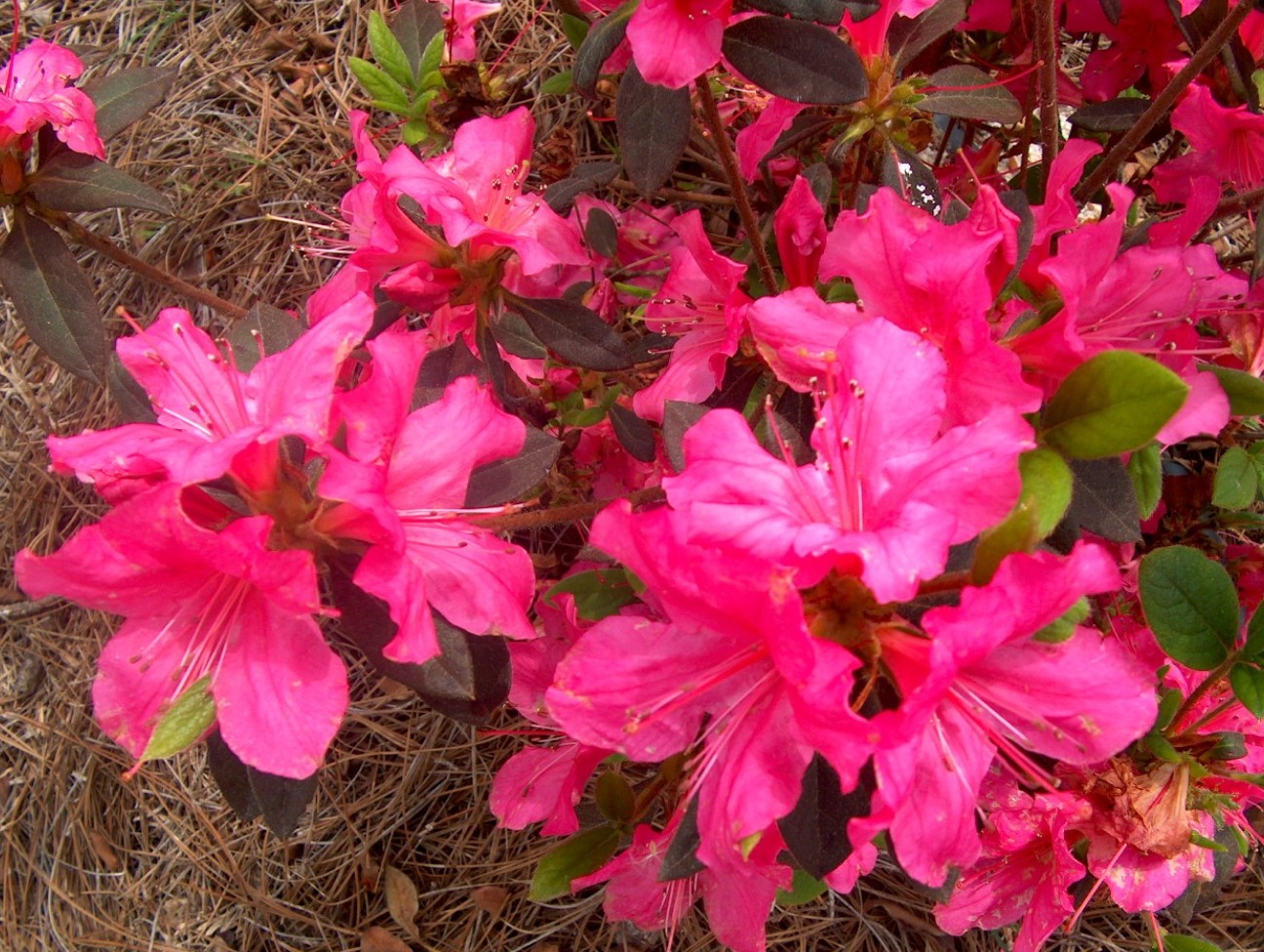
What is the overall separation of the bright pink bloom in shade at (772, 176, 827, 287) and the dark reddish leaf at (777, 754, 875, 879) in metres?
0.63

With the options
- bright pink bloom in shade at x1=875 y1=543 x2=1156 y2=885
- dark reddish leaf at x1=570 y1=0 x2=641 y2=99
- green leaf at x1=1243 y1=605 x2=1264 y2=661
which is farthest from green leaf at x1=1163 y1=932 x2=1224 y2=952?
dark reddish leaf at x1=570 y1=0 x2=641 y2=99

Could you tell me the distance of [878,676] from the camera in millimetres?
886

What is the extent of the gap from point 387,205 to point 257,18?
1.98m

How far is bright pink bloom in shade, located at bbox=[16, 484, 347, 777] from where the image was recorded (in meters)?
0.84

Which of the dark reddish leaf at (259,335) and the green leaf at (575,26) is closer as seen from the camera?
the dark reddish leaf at (259,335)

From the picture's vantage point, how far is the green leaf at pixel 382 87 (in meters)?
1.82

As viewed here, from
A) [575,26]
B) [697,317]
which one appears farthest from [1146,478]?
[575,26]

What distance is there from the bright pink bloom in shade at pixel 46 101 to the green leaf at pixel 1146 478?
1538 millimetres

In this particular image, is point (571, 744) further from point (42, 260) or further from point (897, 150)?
point (42, 260)

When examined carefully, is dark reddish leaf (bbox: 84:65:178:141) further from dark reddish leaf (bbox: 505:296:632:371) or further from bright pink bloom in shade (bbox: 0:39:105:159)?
dark reddish leaf (bbox: 505:296:632:371)

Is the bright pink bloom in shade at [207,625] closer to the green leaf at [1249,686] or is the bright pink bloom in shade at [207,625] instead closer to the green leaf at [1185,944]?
the green leaf at [1249,686]

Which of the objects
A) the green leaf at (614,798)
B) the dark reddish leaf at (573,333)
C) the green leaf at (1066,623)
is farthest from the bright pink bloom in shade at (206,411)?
the green leaf at (1066,623)

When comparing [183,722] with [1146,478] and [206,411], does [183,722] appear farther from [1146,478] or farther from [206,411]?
[1146,478]

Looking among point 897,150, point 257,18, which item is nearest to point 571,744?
point 897,150
